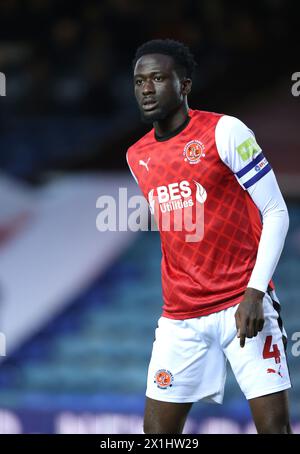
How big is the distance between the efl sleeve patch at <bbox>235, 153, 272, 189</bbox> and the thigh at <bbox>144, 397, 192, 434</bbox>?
33.0 inches

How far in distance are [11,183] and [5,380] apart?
130 centimetres

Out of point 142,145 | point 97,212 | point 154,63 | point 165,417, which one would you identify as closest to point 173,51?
point 154,63

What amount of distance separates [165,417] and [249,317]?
0.56 meters

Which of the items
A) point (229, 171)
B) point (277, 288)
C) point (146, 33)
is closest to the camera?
point (229, 171)

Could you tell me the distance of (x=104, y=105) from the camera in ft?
21.3

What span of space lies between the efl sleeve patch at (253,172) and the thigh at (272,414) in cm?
73

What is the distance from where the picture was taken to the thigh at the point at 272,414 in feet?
10.6

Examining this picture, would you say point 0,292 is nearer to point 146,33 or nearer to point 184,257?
point 146,33

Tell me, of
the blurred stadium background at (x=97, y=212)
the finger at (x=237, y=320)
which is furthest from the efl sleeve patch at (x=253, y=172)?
the blurred stadium background at (x=97, y=212)

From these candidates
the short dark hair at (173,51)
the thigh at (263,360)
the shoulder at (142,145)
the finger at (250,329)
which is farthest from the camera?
the shoulder at (142,145)

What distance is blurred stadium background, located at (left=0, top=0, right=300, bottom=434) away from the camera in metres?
6.11

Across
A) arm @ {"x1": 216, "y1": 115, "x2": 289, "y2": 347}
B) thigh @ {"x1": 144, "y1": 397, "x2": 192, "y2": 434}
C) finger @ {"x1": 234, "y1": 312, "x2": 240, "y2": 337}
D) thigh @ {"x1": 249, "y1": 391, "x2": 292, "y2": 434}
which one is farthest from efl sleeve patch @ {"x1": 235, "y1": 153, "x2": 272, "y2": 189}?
thigh @ {"x1": 144, "y1": 397, "x2": 192, "y2": 434}

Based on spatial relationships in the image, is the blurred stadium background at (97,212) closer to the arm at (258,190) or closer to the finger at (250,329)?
the arm at (258,190)

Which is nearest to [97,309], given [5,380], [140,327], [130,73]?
[140,327]
